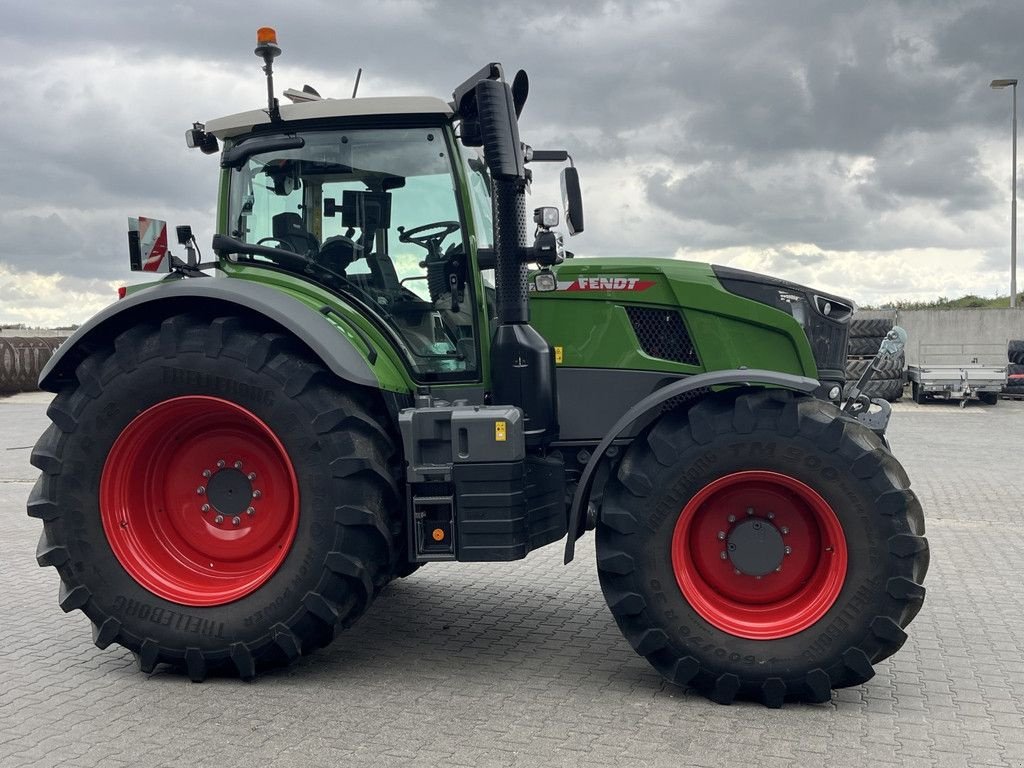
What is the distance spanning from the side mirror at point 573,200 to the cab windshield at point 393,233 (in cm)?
53

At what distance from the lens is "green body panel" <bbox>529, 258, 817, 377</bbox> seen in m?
5.00

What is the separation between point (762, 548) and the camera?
452 centimetres

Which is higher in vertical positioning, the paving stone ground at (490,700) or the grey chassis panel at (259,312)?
the grey chassis panel at (259,312)

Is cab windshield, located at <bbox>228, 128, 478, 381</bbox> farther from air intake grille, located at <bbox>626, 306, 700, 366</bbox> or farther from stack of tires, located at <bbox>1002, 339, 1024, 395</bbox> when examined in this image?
stack of tires, located at <bbox>1002, 339, 1024, 395</bbox>

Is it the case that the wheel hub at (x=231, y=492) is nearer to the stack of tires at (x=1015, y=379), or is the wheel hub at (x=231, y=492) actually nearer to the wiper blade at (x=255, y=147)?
the wiper blade at (x=255, y=147)

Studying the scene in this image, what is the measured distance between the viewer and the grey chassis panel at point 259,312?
4.62 meters

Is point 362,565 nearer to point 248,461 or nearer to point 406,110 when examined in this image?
point 248,461

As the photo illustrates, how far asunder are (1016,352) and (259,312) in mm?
21755

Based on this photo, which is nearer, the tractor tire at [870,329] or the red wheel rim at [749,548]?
the red wheel rim at [749,548]

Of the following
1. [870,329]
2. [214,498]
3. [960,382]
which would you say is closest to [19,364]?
[870,329]

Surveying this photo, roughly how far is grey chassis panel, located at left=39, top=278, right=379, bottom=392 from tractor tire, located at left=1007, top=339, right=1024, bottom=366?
21297 millimetres

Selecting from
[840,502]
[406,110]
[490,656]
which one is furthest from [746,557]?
[406,110]

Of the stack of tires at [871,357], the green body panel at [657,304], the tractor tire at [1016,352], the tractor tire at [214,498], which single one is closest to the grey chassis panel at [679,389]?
the green body panel at [657,304]

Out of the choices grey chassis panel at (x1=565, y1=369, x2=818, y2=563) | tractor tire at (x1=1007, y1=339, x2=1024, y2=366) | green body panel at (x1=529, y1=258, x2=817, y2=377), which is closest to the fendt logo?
green body panel at (x1=529, y1=258, x2=817, y2=377)
